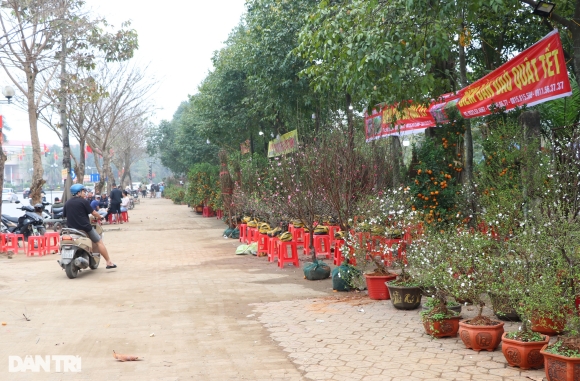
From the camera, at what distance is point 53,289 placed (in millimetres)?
9758

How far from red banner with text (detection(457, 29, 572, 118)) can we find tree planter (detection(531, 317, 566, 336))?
259cm

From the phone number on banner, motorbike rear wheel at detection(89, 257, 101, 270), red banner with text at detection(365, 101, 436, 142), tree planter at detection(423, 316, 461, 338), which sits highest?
red banner with text at detection(365, 101, 436, 142)

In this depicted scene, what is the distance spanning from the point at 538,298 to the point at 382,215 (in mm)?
4226

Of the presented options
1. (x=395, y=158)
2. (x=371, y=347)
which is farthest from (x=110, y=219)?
(x=371, y=347)

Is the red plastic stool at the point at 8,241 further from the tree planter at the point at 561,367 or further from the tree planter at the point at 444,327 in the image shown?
the tree planter at the point at 561,367

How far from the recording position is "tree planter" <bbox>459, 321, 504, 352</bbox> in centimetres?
563

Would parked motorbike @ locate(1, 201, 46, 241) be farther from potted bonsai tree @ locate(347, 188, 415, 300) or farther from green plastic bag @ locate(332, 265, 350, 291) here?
potted bonsai tree @ locate(347, 188, 415, 300)

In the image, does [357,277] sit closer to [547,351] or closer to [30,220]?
[547,351]

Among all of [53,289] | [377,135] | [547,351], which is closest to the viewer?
[547,351]

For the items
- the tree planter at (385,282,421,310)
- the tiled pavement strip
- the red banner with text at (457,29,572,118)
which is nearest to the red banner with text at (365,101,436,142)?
the red banner with text at (457,29,572,118)

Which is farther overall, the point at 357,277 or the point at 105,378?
the point at 357,277

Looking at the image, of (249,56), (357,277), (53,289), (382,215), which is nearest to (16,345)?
(53,289)

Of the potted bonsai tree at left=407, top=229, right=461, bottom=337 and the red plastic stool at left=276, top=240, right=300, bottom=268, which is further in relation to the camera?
the red plastic stool at left=276, top=240, right=300, bottom=268

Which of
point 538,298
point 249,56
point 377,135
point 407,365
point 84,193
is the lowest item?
point 407,365
